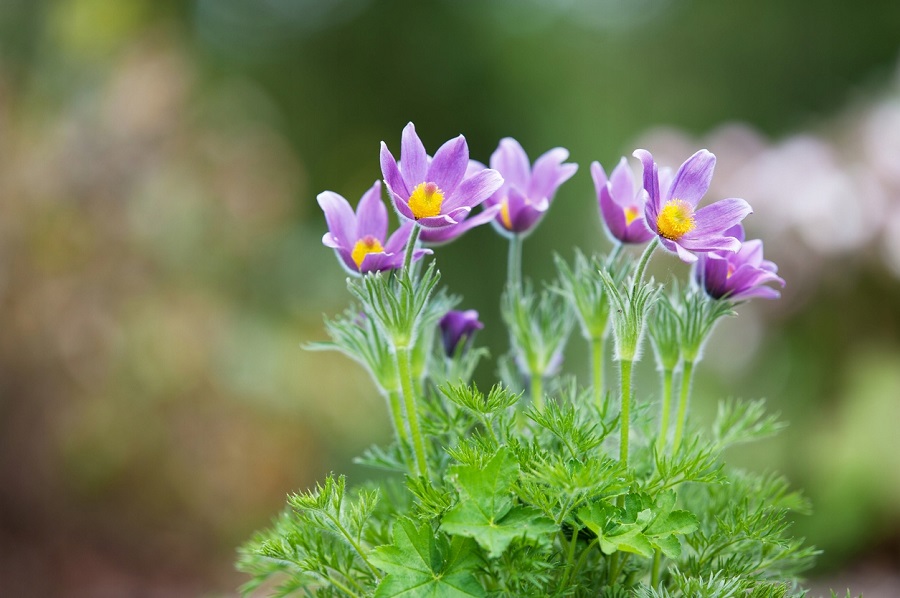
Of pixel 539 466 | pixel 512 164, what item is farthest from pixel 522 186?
pixel 539 466

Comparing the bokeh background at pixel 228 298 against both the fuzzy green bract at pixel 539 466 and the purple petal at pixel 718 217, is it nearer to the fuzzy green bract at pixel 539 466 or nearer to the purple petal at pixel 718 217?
the fuzzy green bract at pixel 539 466

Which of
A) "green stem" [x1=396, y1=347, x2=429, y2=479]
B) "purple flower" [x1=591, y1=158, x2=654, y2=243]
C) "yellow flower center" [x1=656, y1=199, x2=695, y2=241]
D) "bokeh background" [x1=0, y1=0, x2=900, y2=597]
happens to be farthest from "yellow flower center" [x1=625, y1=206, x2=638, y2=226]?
"bokeh background" [x1=0, y1=0, x2=900, y2=597]

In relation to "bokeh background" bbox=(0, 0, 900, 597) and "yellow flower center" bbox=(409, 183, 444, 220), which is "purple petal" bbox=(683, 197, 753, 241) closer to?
"yellow flower center" bbox=(409, 183, 444, 220)

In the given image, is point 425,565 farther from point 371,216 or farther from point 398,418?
point 371,216

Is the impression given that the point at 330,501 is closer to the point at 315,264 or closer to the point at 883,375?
the point at 883,375

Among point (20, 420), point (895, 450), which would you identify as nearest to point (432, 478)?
point (895, 450)
